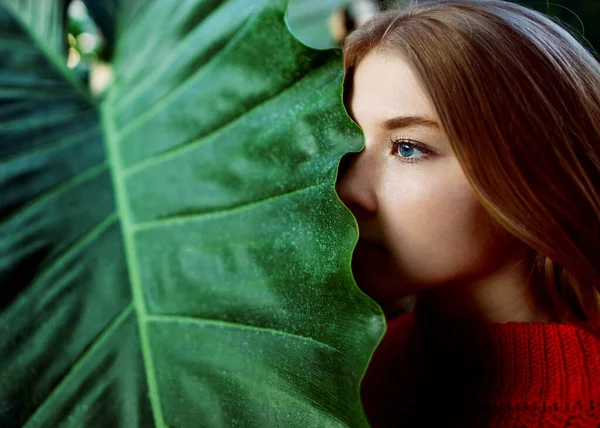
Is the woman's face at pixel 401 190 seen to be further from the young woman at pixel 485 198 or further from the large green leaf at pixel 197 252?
the large green leaf at pixel 197 252

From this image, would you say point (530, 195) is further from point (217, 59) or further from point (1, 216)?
point (1, 216)

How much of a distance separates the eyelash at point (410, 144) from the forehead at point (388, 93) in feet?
0.10

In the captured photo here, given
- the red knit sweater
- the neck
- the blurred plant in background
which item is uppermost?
the blurred plant in background

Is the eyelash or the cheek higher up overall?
the eyelash

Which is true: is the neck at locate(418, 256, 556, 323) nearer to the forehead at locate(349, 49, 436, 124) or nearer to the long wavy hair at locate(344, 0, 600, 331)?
the long wavy hair at locate(344, 0, 600, 331)

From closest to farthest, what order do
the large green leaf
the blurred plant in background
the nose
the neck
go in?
the large green leaf
the nose
the neck
the blurred plant in background

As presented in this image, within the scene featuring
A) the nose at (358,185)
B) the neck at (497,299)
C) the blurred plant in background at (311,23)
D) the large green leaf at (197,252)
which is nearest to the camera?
the large green leaf at (197,252)

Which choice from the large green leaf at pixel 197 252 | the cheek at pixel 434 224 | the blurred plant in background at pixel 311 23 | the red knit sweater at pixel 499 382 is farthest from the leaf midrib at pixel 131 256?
the red knit sweater at pixel 499 382

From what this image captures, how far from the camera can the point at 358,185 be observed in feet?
2.15

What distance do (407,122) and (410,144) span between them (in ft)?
0.09

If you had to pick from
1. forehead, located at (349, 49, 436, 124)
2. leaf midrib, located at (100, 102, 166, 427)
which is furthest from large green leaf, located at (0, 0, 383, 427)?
forehead, located at (349, 49, 436, 124)

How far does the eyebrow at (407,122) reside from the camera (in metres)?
0.66

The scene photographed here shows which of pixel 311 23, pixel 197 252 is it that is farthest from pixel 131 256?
pixel 311 23

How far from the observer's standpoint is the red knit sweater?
0.74 metres
